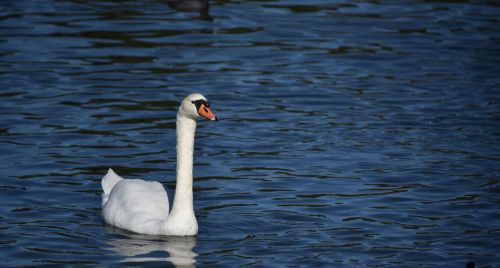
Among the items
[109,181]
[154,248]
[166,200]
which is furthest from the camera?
[109,181]

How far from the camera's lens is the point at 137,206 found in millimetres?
13273

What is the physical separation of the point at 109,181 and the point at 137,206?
1.08 m

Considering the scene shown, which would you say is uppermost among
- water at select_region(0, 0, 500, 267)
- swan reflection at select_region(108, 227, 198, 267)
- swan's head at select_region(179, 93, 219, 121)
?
swan's head at select_region(179, 93, 219, 121)

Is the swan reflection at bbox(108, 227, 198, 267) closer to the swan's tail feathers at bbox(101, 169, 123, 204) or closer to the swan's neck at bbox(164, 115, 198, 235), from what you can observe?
the swan's neck at bbox(164, 115, 198, 235)

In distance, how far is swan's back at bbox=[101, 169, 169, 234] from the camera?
1309 centimetres

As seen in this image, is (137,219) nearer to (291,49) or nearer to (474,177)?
(474,177)

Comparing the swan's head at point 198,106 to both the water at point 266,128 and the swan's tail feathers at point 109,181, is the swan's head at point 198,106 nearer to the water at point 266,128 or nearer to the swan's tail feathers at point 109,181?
the water at point 266,128

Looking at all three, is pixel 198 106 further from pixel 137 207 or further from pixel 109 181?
pixel 109 181

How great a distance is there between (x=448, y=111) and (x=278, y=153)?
3.64 m

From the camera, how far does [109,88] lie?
1991 centimetres

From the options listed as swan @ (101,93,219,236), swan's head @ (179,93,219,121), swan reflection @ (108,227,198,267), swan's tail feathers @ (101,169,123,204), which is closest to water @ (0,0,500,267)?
swan reflection @ (108,227,198,267)

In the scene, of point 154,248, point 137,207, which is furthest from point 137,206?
point 154,248

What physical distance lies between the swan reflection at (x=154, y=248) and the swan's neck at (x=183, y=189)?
15 centimetres

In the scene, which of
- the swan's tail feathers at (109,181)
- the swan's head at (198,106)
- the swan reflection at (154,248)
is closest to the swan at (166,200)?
the swan's head at (198,106)
